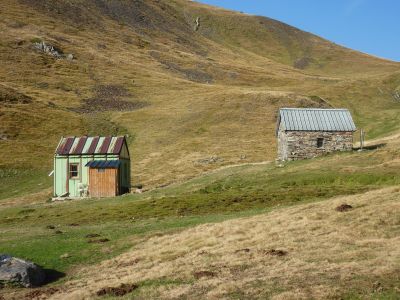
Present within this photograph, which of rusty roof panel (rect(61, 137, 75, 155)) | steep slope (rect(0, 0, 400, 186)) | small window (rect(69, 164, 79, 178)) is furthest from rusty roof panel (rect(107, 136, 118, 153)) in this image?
steep slope (rect(0, 0, 400, 186))

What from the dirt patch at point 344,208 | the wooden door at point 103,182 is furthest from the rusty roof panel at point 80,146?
the dirt patch at point 344,208

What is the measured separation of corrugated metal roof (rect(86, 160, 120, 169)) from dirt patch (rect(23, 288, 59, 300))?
3981 centimetres

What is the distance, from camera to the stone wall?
70688 mm

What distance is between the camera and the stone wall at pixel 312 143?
70.7 m

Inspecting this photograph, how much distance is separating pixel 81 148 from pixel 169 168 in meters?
16.9

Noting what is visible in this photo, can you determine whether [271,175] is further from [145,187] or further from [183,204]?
[145,187]

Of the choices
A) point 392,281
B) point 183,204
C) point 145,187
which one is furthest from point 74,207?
point 392,281

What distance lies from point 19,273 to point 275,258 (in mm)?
11300

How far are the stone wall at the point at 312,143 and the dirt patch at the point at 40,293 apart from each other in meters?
50.1

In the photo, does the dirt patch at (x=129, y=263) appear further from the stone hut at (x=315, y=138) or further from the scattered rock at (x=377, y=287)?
the stone hut at (x=315, y=138)

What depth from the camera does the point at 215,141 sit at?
318 feet

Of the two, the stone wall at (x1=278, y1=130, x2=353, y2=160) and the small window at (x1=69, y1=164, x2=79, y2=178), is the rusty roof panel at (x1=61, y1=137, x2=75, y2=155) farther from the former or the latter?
the stone wall at (x1=278, y1=130, x2=353, y2=160)

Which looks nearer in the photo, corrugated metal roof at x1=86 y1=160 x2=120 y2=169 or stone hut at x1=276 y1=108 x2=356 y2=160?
corrugated metal roof at x1=86 y1=160 x2=120 y2=169

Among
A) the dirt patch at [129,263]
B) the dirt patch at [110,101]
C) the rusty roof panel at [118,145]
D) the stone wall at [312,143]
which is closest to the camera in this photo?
the dirt patch at [129,263]
